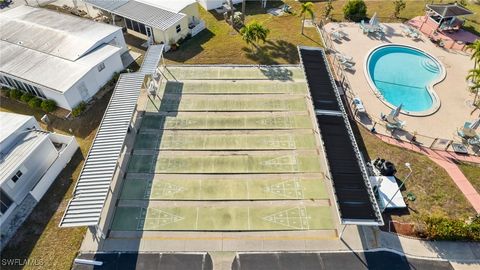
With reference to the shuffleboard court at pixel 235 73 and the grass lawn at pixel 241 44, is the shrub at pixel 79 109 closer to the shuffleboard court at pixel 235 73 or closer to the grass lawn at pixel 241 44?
the shuffleboard court at pixel 235 73

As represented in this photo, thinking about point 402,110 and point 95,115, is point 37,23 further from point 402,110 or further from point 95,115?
point 402,110

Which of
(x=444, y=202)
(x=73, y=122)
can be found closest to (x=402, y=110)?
(x=444, y=202)

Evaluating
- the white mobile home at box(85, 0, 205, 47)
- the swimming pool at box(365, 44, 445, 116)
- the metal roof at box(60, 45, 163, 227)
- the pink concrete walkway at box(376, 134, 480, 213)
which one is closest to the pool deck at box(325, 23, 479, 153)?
the swimming pool at box(365, 44, 445, 116)

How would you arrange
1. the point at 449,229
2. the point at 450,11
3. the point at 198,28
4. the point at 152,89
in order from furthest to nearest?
the point at 198,28 → the point at 450,11 → the point at 152,89 → the point at 449,229

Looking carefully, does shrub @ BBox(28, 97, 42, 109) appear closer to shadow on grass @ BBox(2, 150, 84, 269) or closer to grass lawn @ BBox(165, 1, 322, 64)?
shadow on grass @ BBox(2, 150, 84, 269)

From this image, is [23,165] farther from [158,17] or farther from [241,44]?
[241,44]

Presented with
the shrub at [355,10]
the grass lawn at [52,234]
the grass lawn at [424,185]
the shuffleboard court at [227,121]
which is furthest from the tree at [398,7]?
the grass lawn at [52,234]

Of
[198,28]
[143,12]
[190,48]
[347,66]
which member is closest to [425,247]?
[347,66]
